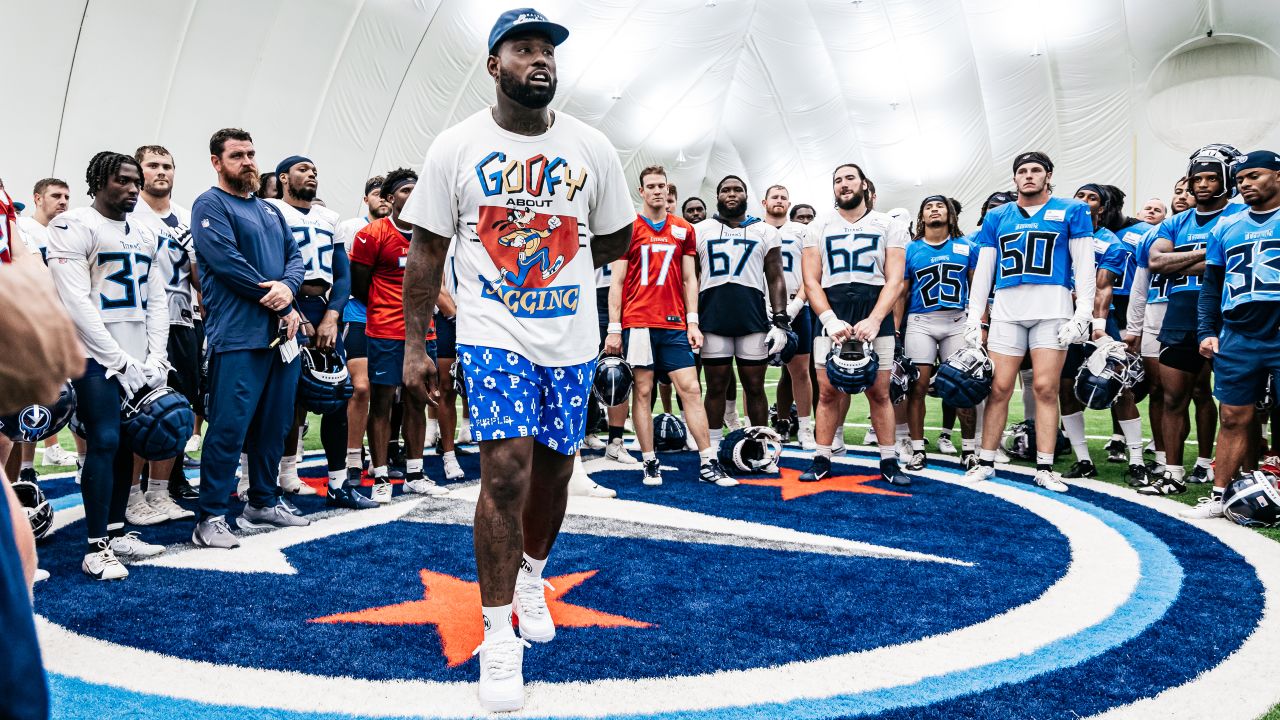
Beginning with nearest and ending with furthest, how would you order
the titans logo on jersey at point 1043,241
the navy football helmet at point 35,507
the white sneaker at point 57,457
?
the navy football helmet at point 35,507
the titans logo on jersey at point 1043,241
the white sneaker at point 57,457

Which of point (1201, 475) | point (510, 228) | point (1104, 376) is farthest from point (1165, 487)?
point (510, 228)

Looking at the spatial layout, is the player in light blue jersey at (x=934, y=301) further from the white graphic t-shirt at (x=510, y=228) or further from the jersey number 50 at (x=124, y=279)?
the jersey number 50 at (x=124, y=279)

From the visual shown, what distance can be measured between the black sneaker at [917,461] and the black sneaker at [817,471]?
104 centimetres

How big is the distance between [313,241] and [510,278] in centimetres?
342

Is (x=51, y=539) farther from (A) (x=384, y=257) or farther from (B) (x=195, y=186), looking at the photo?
(B) (x=195, y=186)

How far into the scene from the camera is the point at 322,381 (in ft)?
16.7

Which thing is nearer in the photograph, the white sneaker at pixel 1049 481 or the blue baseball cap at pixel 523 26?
the blue baseball cap at pixel 523 26

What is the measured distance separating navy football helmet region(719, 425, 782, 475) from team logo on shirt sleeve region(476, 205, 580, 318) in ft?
13.5

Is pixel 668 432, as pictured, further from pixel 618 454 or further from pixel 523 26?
pixel 523 26

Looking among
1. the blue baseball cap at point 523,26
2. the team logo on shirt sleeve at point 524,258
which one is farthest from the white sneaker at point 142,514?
the blue baseball cap at point 523,26

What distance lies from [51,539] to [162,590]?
5.36 feet

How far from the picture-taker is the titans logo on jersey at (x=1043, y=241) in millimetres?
5914

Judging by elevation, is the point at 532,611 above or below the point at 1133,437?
below

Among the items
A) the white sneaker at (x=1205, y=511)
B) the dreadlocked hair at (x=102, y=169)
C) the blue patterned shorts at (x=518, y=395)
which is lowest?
the white sneaker at (x=1205, y=511)
